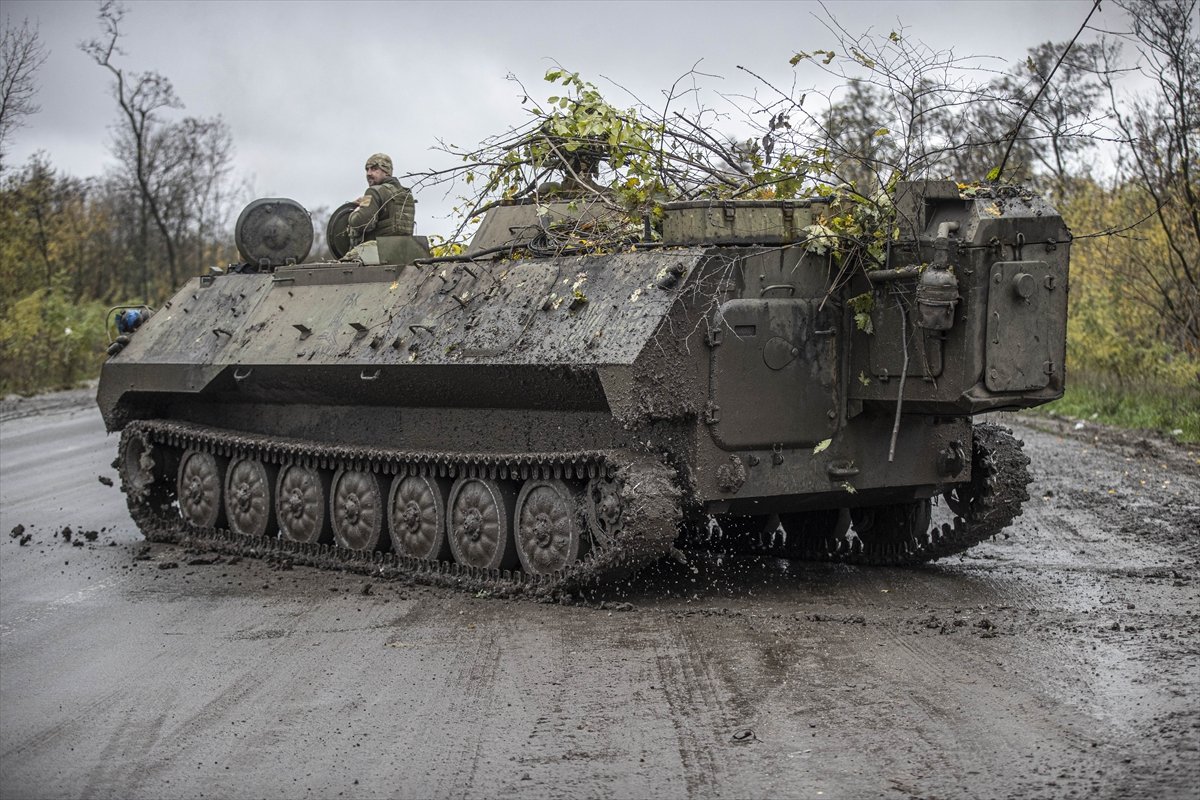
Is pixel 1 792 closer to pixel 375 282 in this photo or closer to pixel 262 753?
pixel 262 753

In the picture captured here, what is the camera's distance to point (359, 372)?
10.1m

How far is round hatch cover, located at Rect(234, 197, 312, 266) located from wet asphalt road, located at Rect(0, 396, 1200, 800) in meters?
2.96

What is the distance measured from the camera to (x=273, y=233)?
12.5 m

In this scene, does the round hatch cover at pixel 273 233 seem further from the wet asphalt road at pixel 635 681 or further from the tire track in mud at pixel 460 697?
the tire track in mud at pixel 460 697

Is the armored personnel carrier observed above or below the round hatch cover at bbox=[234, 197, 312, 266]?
below

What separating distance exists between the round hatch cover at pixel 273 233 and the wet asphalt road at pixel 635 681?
296cm

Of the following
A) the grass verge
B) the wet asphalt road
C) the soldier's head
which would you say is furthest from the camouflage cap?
the grass verge

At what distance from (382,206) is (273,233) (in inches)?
68.9

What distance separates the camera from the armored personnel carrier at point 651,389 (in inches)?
320

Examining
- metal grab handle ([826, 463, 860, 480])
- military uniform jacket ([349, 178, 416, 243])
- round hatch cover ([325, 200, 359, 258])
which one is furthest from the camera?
round hatch cover ([325, 200, 359, 258])

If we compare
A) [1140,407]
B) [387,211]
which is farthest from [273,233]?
[1140,407]

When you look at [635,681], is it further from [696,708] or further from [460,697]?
[460,697]

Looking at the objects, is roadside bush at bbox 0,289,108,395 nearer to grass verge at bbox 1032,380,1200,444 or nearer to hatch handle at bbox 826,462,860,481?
grass verge at bbox 1032,380,1200,444

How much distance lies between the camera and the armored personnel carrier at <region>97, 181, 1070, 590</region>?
26.6 ft
